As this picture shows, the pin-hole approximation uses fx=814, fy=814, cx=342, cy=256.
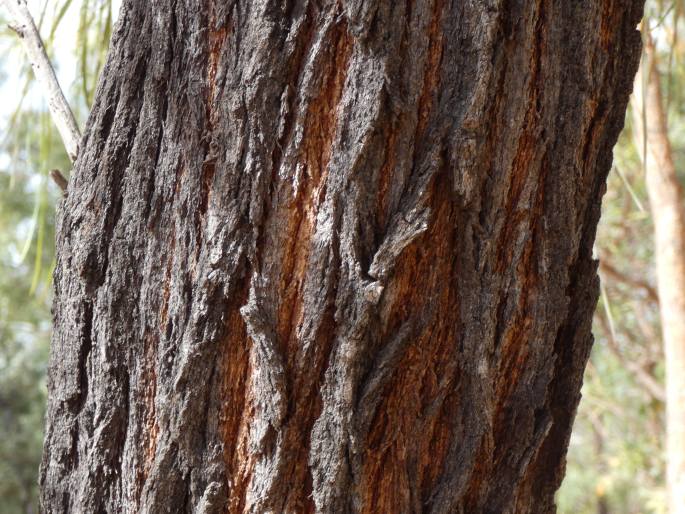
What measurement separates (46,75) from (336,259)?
18.2 inches

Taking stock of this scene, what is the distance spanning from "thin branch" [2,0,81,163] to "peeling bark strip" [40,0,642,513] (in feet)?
0.59

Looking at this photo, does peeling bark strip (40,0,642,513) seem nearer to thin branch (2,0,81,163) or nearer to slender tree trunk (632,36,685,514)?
thin branch (2,0,81,163)

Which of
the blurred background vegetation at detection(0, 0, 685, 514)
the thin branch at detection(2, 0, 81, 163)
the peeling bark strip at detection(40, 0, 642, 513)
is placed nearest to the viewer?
the peeling bark strip at detection(40, 0, 642, 513)

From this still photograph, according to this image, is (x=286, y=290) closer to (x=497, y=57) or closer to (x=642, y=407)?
(x=497, y=57)

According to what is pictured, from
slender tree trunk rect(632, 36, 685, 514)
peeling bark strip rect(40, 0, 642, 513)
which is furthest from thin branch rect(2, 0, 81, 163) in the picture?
slender tree trunk rect(632, 36, 685, 514)

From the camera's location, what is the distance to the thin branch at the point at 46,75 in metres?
0.87

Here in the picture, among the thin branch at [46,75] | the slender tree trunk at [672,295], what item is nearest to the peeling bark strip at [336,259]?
the thin branch at [46,75]

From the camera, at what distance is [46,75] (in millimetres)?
902

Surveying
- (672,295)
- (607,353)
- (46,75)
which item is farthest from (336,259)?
(607,353)

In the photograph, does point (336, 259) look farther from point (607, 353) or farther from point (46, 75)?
point (607, 353)

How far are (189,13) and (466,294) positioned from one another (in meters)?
0.34

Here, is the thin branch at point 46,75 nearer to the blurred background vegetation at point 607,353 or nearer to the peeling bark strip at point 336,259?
the peeling bark strip at point 336,259

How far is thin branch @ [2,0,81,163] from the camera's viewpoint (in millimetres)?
868

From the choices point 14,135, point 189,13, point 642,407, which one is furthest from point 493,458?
point 642,407
